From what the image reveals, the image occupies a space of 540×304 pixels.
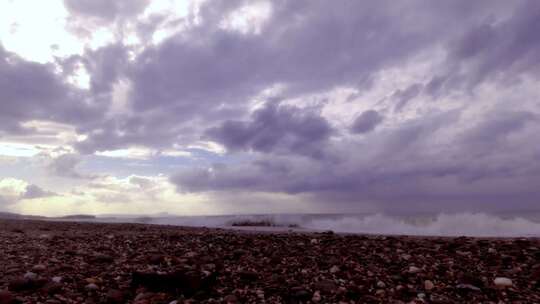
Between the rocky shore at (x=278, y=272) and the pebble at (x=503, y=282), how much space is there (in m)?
0.02

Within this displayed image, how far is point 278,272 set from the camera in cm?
823

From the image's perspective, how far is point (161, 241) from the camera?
12445mm

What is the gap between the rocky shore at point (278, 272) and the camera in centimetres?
684

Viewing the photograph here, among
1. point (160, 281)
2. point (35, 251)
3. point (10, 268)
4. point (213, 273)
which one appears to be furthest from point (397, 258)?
point (35, 251)

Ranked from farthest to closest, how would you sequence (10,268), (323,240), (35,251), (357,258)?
(323,240), (35,251), (357,258), (10,268)

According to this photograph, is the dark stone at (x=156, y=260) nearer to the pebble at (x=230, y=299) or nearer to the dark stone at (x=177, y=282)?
the dark stone at (x=177, y=282)

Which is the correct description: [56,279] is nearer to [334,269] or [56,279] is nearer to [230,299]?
[230,299]

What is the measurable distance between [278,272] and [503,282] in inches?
141

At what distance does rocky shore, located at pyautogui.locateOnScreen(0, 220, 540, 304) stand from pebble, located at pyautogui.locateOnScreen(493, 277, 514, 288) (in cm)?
2

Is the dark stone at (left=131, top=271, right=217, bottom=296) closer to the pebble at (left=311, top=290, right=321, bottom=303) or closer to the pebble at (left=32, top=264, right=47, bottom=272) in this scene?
the pebble at (left=311, top=290, right=321, bottom=303)

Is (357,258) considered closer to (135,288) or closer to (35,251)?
(135,288)

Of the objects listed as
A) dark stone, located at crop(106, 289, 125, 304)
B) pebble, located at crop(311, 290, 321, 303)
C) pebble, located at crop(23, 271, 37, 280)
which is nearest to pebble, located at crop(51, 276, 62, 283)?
pebble, located at crop(23, 271, 37, 280)

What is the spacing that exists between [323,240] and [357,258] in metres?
2.62

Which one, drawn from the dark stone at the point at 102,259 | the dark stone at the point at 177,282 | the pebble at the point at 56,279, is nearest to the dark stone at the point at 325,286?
the dark stone at the point at 177,282
